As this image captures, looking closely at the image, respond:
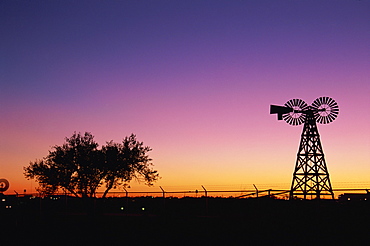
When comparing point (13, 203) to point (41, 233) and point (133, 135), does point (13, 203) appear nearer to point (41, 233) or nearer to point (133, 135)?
point (133, 135)

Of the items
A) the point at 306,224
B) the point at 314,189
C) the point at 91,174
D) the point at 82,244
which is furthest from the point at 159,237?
the point at 314,189

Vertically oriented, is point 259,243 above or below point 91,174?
below

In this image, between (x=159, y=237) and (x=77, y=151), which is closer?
(x=159, y=237)

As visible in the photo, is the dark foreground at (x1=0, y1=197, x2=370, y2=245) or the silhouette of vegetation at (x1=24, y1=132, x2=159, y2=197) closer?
the dark foreground at (x1=0, y1=197, x2=370, y2=245)

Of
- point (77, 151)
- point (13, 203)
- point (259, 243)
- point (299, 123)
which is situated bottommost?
point (259, 243)

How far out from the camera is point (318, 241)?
966 inches

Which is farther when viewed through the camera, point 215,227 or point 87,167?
point 87,167

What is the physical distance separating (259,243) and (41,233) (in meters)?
17.0

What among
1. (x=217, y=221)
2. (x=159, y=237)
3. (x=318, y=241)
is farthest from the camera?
(x=217, y=221)

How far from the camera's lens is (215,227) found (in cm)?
3047

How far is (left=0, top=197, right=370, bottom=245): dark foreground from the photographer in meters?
26.1

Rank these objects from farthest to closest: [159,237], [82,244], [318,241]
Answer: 1. [159,237]
2. [82,244]
3. [318,241]

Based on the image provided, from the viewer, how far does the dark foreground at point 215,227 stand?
2609 centimetres

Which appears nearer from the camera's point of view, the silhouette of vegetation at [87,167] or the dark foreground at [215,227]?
the dark foreground at [215,227]
